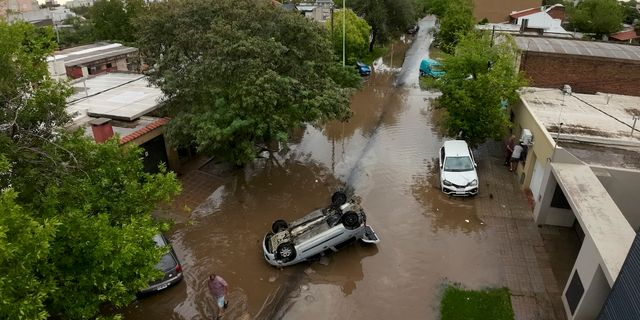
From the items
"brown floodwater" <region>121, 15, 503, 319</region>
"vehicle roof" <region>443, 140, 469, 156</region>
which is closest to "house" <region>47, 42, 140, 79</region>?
"brown floodwater" <region>121, 15, 503, 319</region>

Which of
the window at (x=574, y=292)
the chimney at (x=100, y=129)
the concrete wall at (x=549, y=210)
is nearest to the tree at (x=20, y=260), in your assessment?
the chimney at (x=100, y=129)

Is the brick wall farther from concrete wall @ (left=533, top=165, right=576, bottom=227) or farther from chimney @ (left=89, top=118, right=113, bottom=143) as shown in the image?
chimney @ (left=89, top=118, right=113, bottom=143)

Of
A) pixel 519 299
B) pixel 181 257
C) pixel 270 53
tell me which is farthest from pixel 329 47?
pixel 519 299

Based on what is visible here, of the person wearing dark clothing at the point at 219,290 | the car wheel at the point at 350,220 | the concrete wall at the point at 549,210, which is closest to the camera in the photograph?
the person wearing dark clothing at the point at 219,290

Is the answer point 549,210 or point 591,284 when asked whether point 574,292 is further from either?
point 549,210

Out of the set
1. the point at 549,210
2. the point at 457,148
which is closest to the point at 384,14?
the point at 457,148

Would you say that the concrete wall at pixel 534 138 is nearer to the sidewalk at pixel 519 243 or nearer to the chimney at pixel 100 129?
the sidewalk at pixel 519 243
